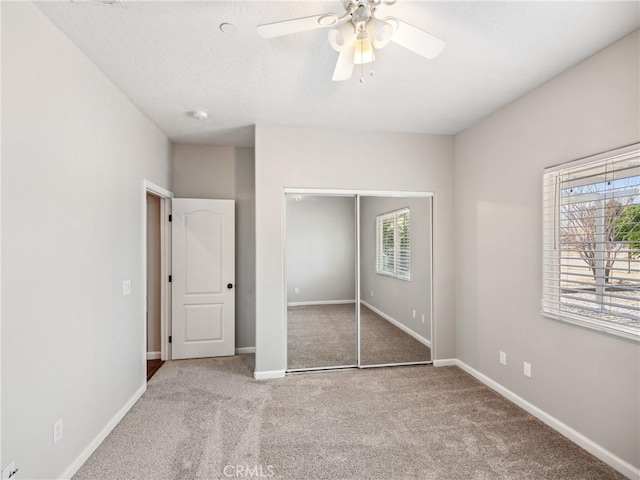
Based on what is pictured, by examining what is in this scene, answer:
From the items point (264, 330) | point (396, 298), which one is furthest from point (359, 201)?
point (264, 330)

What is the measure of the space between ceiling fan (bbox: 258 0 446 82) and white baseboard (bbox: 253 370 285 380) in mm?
3002

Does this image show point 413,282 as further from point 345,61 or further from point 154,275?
point 154,275

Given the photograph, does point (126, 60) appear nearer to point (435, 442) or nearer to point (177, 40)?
point (177, 40)

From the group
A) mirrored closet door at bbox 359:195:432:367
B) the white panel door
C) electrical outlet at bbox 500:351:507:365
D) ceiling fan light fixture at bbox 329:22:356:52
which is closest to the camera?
ceiling fan light fixture at bbox 329:22:356:52

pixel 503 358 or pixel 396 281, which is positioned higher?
pixel 396 281

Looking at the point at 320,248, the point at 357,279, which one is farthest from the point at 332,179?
the point at 357,279

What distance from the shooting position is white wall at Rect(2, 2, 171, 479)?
1535 mm

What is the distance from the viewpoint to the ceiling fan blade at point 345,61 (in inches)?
67.9

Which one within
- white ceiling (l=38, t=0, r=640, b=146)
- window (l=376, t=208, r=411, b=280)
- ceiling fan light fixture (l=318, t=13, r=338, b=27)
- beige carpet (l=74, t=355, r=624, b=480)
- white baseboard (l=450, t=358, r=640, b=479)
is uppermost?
white ceiling (l=38, t=0, r=640, b=146)

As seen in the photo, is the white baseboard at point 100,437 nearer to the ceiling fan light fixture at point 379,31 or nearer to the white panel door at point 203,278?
the white panel door at point 203,278

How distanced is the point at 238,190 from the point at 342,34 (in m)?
2.90

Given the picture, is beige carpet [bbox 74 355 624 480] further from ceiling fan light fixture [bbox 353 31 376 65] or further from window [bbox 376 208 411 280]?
ceiling fan light fixture [bbox 353 31 376 65]

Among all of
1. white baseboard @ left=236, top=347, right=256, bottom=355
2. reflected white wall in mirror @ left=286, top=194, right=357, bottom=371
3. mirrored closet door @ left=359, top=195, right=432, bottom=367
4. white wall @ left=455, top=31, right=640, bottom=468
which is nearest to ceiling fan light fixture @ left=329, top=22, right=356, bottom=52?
white wall @ left=455, top=31, right=640, bottom=468

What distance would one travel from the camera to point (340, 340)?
12.2 ft
